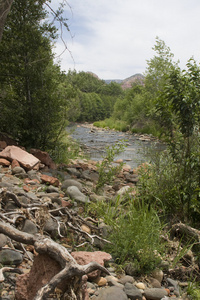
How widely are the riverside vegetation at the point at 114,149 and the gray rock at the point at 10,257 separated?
3.91 feet

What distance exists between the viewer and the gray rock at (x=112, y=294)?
7.55 feet

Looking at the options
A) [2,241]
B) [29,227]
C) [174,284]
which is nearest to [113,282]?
[174,284]

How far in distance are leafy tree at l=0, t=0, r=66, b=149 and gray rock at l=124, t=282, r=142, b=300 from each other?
5187mm

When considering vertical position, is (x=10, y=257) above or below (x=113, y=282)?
above

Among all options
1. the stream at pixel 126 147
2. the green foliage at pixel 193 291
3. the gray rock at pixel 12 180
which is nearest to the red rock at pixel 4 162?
the gray rock at pixel 12 180

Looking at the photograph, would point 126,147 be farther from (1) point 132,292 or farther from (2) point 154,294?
(1) point 132,292

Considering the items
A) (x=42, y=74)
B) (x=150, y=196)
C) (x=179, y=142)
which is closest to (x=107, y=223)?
(x=150, y=196)

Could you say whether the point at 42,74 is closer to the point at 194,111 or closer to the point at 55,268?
the point at 194,111

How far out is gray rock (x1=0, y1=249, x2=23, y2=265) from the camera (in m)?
2.24

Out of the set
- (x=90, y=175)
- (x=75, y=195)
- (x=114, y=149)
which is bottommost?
(x=90, y=175)

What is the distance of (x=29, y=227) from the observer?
8.98 ft

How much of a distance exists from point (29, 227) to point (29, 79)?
5053 mm

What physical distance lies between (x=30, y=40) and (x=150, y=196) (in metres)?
4.70

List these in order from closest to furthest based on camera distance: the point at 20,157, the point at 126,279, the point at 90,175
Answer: the point at 126,279
the point at 20,157
the point at 90,175
